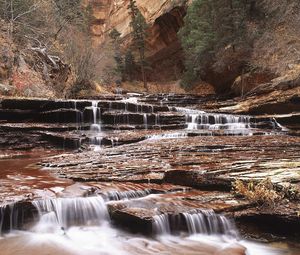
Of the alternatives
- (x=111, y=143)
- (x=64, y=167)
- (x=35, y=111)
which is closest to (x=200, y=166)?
(x=64, y=167)

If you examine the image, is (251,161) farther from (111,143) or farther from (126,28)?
(126,28)

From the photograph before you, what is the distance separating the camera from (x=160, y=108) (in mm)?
18766

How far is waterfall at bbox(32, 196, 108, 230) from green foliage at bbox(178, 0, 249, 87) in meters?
19.1

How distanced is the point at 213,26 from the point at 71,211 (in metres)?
21.7

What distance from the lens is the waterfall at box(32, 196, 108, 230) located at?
6.21 meters

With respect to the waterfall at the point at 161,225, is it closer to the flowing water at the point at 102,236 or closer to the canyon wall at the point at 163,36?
the flowing water at the point at 102,236

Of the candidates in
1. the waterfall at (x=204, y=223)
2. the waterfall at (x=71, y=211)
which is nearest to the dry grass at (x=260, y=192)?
the waterfall at (x=204, y=223)

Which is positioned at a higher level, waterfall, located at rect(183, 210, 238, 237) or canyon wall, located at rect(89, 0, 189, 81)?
canyon wall, located at rect(89, 0, 189, 81)

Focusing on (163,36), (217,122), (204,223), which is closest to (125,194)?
(204,223)

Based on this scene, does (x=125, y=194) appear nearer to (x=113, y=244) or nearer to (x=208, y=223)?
(x=113, y=244)

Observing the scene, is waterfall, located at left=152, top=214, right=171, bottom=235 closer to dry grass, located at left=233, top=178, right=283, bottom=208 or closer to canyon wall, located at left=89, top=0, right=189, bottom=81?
dry grass, located at left=233, top=178, right=283, bottom=208

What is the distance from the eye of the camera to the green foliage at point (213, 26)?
75.4ft

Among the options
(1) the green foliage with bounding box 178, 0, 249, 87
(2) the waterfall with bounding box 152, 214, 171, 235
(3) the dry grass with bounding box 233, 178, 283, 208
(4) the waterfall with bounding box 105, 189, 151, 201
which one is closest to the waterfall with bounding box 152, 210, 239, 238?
(2) the waterfall with bounding box 152, 214, 171, 235

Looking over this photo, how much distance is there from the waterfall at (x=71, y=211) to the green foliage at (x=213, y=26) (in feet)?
62.6
